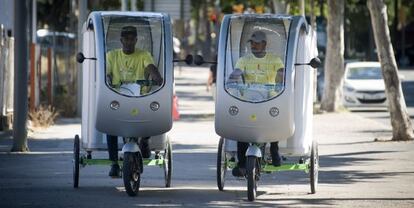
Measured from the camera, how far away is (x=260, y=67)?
13180 millimetres

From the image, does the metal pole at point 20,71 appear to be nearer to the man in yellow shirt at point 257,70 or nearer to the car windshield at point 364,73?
the man in yellow shirt at point 257,70

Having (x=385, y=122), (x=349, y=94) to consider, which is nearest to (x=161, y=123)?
(x=385, y=122)

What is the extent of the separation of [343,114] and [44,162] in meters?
15.2

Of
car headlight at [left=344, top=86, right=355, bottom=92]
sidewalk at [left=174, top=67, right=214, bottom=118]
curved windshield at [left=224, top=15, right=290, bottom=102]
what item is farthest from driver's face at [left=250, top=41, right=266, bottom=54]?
car headlight at [left=344, top=86, right=355, bottom=92]

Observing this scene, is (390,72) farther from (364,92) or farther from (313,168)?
(364,92)

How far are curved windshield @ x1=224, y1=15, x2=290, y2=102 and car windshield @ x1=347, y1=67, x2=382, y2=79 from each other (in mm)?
21293

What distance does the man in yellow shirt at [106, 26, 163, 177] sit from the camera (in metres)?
13.3

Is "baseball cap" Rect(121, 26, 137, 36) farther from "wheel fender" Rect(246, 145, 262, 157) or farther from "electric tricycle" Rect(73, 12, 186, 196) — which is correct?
"wheel fender" Rect(246, 145, 262, 157)

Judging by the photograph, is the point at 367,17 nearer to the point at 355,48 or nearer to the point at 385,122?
the point at 355,48

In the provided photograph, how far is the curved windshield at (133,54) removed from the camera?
13.3 meters

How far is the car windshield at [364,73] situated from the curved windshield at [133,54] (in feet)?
69.7

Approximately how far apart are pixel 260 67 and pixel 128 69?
148 centimetres

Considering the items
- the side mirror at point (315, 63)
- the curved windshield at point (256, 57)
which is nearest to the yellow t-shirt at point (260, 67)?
the curved windshield at point (256, 57)

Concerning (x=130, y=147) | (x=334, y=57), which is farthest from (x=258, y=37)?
(x=334, y=57)
